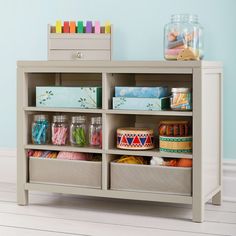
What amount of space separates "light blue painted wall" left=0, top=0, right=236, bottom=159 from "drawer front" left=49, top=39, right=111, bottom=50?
0.12 metres

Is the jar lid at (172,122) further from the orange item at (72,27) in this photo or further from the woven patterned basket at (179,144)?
the orange item at (72,27)

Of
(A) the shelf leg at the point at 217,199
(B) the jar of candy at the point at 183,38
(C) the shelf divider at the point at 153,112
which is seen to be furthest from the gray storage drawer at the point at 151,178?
(B) the jar of candy at the point at 183,38

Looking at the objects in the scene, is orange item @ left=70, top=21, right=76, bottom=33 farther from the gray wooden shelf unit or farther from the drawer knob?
the gray wooden shelf unit

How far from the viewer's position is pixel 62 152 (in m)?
2.62

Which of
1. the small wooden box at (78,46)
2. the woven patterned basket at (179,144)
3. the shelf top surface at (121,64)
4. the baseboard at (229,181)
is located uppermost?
the small wooden box at (78,46)

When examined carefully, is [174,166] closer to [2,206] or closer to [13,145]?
[2,206]

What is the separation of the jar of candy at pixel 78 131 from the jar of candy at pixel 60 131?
0.03 meters

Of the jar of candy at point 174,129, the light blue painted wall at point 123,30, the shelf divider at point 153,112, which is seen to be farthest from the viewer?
the light blue painted wall at point 123,30

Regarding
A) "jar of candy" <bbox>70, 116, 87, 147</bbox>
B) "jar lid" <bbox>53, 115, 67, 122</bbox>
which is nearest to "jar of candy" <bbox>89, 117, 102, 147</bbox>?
"jar of candy" <bbox>70, 116, 87, 147</bbox>

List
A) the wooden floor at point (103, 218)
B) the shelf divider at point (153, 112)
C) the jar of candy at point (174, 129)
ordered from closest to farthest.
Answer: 1. the wooden floor at point (103, 218)
2. the shelf divider at point (153, 112)
3. the jar of candy at point (174, 129)

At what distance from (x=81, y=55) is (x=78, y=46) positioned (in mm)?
45

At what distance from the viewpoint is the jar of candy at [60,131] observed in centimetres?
261

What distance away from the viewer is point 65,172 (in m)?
2.59

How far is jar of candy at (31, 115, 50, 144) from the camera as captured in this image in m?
2.64
